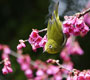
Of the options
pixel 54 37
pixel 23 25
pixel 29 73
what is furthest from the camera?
pixel 23 25

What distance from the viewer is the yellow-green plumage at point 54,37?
1.42 metres

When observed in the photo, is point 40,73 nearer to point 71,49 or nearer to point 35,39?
point 71,49

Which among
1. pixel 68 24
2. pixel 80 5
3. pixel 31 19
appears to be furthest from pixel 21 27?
pixel 68 24

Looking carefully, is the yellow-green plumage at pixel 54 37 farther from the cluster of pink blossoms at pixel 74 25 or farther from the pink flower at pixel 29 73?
the pink flower at pixel 29 73

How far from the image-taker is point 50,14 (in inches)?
60.9

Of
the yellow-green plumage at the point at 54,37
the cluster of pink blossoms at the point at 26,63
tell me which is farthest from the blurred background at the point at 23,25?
the yellow-green plumage at the point at 54,37

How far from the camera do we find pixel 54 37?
1438mm

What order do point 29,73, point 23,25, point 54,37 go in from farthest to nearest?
point 23,25
point 29,73
point 54,37

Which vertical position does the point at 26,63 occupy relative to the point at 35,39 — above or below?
above

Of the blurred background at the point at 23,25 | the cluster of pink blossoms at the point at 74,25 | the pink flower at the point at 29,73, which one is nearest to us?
the cluster of pink blossoms at the point at 74,25

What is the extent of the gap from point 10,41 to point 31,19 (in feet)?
1.24

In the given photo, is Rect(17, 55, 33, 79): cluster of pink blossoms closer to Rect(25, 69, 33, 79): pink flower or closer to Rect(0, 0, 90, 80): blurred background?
Rect(25, 69, 33, 79): pink flower

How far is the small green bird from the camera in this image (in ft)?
4.66

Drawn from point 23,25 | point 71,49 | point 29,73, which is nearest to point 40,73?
point 29,73
